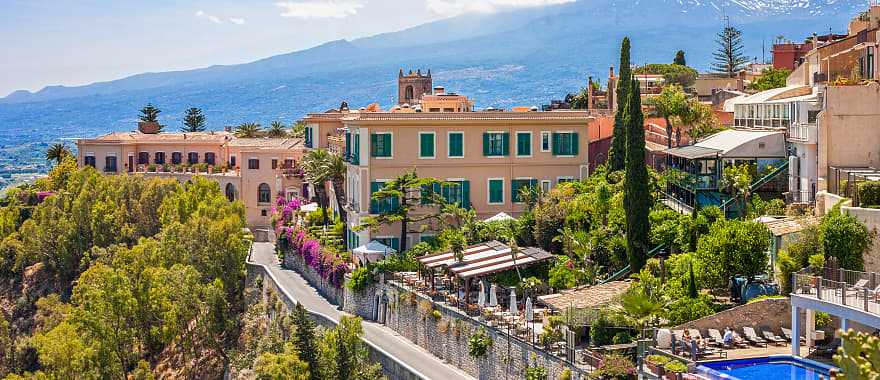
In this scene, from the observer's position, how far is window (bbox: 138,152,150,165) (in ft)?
299

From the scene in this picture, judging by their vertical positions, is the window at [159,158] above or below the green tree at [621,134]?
below

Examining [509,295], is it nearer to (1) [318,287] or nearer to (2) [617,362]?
(2) [617,362]

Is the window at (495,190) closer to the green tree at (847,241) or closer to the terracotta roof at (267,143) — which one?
the green tree at (847,241)

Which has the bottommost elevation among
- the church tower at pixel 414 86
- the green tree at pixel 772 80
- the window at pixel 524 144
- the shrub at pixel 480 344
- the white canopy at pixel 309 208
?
the shrub at pixel 480 344

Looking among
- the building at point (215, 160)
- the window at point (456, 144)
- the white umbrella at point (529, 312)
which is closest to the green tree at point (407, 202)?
the window at point (456, 144)

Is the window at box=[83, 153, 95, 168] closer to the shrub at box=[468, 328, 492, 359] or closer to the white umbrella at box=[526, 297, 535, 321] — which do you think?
the shrub at box=[468, 328, 492, 359]

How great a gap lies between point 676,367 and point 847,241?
251 inches

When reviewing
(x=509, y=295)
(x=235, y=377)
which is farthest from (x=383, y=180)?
(x=509, y=295)

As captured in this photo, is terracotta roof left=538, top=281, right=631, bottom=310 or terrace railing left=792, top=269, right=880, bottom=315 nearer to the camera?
terrace railing left=792, top=269, right=880, bottom=315

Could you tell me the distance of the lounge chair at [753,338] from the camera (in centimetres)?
3006

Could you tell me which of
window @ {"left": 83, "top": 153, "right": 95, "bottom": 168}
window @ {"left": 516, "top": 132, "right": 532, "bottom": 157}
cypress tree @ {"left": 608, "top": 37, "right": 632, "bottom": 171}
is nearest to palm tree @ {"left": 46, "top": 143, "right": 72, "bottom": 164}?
window @ {"left": 83, "top": 153, "right": 95, "bottom": 168}

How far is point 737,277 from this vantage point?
33.1m

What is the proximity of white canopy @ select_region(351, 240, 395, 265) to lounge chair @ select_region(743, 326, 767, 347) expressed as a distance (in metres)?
20.2

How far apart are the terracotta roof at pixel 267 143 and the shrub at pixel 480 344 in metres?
47.2
